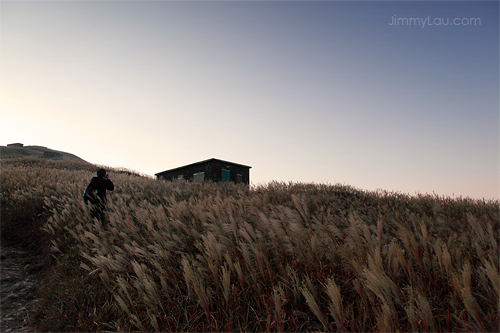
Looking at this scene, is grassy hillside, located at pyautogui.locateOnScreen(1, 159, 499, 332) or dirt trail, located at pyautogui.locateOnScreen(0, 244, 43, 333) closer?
grassy hillside, located at pyautogui.locateOnScreen(1, 159, 499, 332)

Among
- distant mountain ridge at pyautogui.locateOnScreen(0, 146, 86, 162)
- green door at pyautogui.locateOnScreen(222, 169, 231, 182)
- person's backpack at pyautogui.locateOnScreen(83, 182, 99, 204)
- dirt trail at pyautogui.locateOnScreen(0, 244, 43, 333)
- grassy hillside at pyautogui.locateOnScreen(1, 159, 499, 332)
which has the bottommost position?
dirt trail at pyautogui.locateOnScreen(0, 244, 43, 333)

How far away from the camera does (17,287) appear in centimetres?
486

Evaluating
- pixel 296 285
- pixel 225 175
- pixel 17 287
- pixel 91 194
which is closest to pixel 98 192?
pixel 91 194

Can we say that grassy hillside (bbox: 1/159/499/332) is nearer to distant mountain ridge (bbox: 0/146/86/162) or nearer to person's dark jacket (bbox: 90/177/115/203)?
person's dark jacket (bbox: 90/177/115/203)

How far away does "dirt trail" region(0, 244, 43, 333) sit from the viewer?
386 cm

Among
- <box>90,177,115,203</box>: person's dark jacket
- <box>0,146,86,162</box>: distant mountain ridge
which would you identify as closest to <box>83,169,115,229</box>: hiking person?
<box>90,177,115,203</box>: person's dark jacket

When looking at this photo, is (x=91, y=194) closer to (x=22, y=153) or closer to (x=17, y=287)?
(x=17, y=287)

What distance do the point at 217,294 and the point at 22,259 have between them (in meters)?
6.53

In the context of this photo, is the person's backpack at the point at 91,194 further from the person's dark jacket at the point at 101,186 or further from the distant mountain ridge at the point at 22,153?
the distant mountain ridge at the point at 22,153

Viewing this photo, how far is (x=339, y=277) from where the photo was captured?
106 inches

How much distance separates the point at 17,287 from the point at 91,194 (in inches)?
122

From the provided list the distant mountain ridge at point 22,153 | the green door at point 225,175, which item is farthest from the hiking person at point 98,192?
the distant mountain ridge at point 22,153

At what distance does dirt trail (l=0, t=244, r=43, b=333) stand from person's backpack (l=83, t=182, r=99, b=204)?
6.22ft

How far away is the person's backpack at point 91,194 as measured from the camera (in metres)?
7.45
